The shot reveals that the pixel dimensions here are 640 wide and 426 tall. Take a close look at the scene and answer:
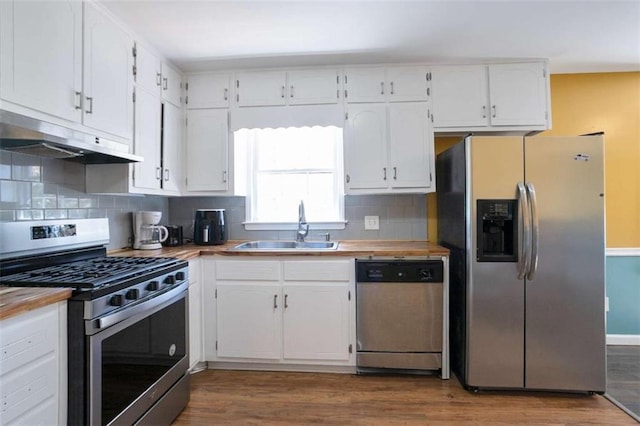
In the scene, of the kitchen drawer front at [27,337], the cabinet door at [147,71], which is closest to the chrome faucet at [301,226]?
the cabinet door at [147,71]

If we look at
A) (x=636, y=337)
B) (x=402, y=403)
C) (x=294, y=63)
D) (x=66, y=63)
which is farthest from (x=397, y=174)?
(x=636, y=337)

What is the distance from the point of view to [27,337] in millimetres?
1120

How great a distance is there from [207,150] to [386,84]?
1.61m

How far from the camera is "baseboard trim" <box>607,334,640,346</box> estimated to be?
2.87 meters

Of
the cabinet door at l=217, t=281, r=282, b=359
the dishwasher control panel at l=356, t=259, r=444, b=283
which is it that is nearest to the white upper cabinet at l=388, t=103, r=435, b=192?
the dishwasher control panel at l=356, t=259, r=444, b=283

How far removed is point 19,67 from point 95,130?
18.7 inches

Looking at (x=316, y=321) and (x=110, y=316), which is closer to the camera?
(x=110, y=316)

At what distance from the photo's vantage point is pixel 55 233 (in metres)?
1.75

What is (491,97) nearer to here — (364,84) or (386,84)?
(386,84)

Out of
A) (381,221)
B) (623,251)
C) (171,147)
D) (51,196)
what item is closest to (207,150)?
(171,147)

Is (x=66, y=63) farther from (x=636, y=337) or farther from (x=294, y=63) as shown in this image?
(x=636, y=337)

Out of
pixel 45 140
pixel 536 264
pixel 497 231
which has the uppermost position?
pixel 45 140

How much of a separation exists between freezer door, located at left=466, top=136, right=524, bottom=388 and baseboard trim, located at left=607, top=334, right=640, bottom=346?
1505 millimetres

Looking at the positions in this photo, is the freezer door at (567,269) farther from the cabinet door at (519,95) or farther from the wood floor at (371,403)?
the cabinet door at (519,95)
